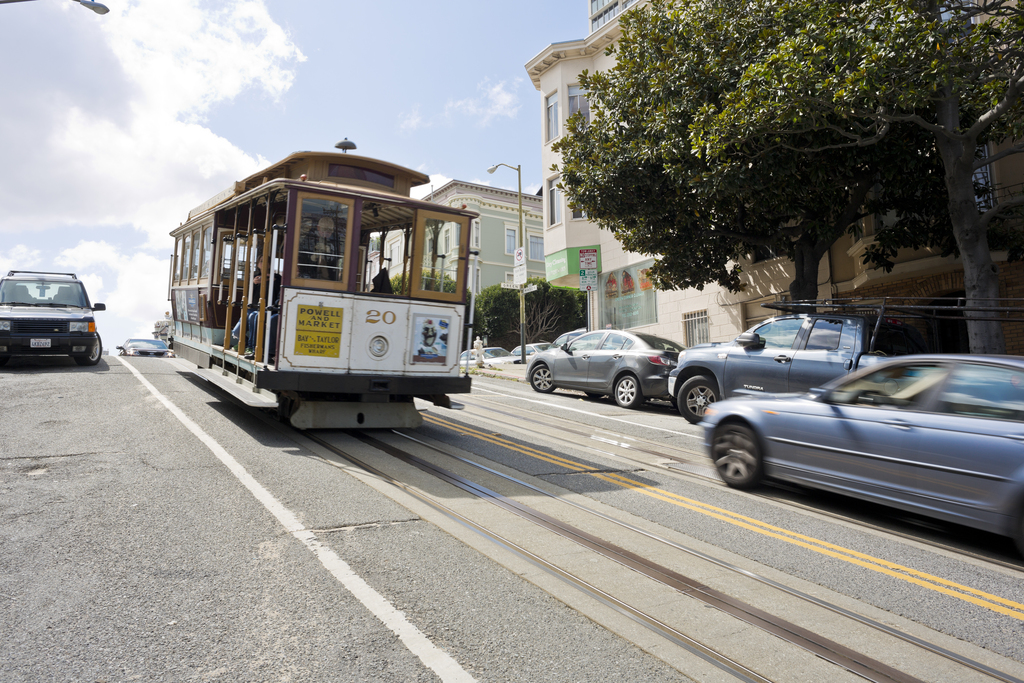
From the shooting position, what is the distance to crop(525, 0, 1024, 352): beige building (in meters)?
15.4

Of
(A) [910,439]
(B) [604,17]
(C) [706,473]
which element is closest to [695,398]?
(C) [706,473]

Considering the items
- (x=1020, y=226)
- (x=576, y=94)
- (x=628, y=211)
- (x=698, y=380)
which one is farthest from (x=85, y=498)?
(x=576, y=94)

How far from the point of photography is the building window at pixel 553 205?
28266 mm

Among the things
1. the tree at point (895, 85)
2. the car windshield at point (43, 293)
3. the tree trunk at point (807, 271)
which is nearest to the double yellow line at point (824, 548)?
the tree at point (895, 85)

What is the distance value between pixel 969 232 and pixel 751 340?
4.03 m

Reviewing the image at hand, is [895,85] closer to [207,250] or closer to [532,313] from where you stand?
[207,250]

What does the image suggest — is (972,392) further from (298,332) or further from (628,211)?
(628,211)

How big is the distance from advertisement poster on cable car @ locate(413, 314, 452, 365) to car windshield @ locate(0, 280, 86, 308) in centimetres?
1079

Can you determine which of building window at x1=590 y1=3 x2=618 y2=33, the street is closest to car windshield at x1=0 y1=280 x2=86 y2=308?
the street

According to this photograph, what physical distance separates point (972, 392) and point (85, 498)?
6717 millimetres

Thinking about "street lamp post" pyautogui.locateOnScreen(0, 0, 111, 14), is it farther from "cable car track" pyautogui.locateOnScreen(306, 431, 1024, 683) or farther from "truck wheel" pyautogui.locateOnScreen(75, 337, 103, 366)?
"cable car track" pyautogui.locateOnScreen(306, 431, 1024, 683)

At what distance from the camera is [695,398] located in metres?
11.1

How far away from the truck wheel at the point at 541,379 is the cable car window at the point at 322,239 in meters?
7.91

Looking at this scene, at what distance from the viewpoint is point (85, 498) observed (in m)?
5.18
